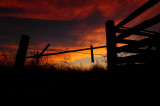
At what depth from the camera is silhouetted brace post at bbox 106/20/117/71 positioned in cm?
341

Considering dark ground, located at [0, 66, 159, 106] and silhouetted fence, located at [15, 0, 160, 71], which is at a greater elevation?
silhouetted fence, located at [15, 0, 160, 71]

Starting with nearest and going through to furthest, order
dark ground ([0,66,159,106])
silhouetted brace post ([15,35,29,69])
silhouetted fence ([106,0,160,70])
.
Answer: dark ground ([0,66,159,106]) → silhouetted fence ([106,0,160,70]) → silhouetted brace post ([15,35,29,69])

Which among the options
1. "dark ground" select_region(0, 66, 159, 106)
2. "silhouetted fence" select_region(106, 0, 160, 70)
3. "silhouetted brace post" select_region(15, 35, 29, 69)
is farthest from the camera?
"silhouetted brace post" select_region(15, 35, 29, 69)

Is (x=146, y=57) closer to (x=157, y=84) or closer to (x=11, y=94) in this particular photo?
(x=157, y=84)

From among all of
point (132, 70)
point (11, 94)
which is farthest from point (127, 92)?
point (11, 94)

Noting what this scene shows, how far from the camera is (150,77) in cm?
243

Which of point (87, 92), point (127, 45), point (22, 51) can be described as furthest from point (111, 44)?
point (22, 51)

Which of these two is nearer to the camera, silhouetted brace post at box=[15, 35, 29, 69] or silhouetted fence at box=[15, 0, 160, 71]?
silhouetted fence at box=[15, 0, 160, 71]

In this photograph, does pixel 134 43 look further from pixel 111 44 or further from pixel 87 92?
pixel 87 92

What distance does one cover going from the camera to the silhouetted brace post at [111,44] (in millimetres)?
3414

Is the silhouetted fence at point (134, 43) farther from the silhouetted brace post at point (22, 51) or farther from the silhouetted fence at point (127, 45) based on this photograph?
the silhouetted brace post at point (22, 51)

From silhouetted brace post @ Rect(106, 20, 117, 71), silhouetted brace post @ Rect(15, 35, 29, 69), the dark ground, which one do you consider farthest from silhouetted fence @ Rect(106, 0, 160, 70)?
silhouetted brace post @ Rect(15, 35, 29, 69)

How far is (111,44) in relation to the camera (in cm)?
354

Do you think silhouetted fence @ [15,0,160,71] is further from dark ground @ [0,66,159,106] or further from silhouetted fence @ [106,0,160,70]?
dark ground @ [0,66,159,106]
